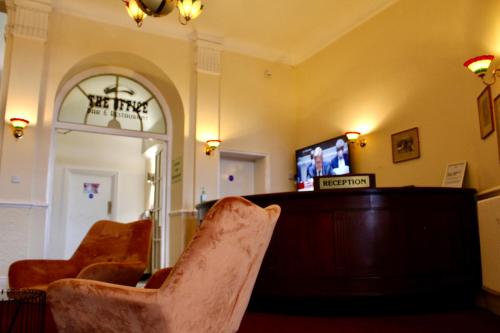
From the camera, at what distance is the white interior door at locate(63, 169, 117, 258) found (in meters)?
7.75

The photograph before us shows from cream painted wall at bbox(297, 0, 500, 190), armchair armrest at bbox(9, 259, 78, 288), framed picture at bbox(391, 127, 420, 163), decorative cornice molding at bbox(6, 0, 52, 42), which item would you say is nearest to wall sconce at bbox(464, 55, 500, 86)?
cream painted wall at bbox(297, 0, 500, 190)

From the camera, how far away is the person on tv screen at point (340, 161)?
5.75m

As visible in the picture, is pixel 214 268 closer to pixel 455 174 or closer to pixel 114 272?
pixel 114 272

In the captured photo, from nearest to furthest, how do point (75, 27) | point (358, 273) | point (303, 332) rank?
point (303, 332) → point (358, 273) → point (75, 27)

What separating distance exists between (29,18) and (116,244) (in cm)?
356

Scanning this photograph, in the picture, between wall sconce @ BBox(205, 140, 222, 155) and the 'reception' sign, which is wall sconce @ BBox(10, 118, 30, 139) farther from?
the 'reception' sign

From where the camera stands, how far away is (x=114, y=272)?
9.71 feet

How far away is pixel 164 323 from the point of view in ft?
4.63

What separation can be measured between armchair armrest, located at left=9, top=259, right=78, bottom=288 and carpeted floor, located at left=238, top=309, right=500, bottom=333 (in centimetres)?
146

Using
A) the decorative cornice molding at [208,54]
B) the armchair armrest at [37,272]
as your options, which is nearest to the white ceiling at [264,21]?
the decorative cornice molding at [208,54]

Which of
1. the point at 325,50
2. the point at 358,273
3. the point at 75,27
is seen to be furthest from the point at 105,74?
the point at 358,273

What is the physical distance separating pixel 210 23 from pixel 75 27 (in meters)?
1.91

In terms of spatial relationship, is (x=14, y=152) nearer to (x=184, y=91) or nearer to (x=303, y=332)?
(x=184, y=91)

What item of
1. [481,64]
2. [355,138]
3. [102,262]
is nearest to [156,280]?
[102,262]
